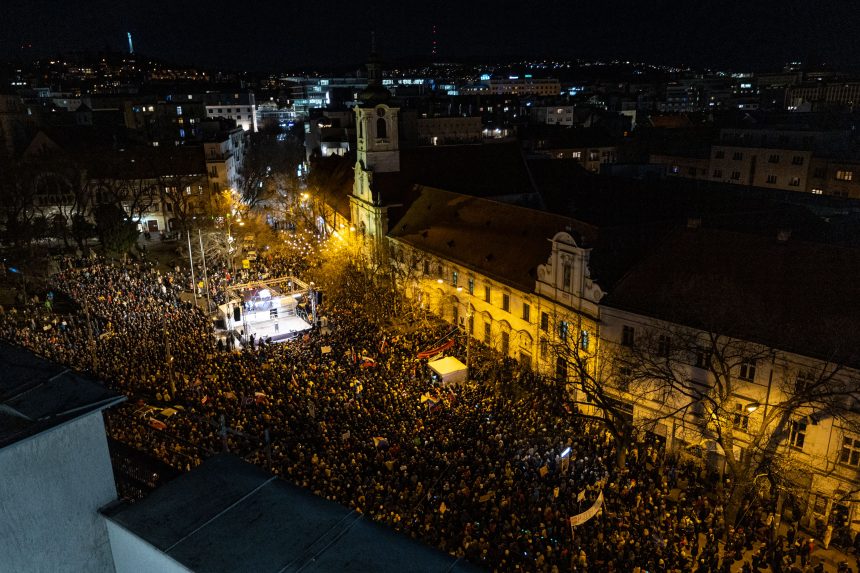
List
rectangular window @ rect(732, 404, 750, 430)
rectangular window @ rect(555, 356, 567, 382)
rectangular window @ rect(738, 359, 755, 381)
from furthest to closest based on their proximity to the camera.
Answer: rectangular window @ rect(555, 356, 567, 382), rectangular window @ rect(732, 404, 750, 430), rectangular window @ rect(738, 359, 755, 381)

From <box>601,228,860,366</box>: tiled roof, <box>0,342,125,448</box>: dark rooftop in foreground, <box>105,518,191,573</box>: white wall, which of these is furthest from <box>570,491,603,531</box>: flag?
<box>0,342,125,448</box>: dark rooftop in foreground

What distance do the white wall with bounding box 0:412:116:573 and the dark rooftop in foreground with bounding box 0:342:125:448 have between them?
0.15 metres

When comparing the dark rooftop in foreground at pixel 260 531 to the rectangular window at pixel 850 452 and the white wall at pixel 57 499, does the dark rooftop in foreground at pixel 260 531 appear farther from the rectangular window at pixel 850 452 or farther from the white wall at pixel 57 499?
the rectangular window at pixel 850 452

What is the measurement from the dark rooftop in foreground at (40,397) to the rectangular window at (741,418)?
83.6 feet

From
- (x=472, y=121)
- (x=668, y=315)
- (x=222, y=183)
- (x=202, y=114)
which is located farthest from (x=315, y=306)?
(x=202, y=114)

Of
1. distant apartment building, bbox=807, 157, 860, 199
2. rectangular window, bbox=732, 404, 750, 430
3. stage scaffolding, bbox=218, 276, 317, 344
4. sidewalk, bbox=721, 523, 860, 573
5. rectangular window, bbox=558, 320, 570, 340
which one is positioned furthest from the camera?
distant apartment building, bbox=807, 157, 860, 199

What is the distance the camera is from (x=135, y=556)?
7.08m

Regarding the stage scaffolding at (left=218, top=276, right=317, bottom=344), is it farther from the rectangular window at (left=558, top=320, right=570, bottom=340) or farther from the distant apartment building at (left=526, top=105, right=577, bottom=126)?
the distant apartment building at (left=526, top=105, right=577, bottom=126)

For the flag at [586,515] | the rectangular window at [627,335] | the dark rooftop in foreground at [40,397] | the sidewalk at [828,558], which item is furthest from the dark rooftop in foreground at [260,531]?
the rectangular window at [627,335]

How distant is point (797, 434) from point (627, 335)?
8407 mm

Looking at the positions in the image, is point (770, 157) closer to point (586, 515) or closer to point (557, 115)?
point (586, 515)

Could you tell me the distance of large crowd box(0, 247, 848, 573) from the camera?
19.1 metres

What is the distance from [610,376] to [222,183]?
64084 mm

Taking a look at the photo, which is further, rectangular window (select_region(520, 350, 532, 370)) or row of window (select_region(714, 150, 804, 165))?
row of window (select_region(714, 150, 804, 165))
